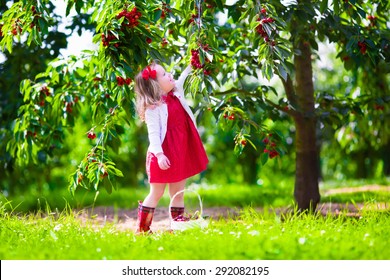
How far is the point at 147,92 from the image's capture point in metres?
4.00

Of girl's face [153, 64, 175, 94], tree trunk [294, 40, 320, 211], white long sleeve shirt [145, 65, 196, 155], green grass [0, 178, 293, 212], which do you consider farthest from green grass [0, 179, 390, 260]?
green grass [0, 178, 293, 212]

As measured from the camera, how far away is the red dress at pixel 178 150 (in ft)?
13.1

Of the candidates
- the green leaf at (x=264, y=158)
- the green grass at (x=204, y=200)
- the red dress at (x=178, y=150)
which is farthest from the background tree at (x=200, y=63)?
the green grass at (x=204, y=200)

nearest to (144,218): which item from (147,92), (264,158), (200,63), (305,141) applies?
(147,92)

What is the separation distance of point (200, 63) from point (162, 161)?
661 millimetres

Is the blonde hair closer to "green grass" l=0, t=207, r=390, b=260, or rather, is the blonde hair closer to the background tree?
the background tree

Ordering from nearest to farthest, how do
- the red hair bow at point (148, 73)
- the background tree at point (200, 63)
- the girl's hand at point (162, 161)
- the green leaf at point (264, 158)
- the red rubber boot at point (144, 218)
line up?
the background tree at point (200, 63)
the girl's hand at point (162, 161)
the red hair bow at point (148, 73)
the red rubber boot at point (144, 218)
the green leaf at point (264, 158)

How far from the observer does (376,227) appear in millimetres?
3875

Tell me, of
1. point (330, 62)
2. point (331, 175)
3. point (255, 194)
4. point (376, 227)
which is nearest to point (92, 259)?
point (376, 227)

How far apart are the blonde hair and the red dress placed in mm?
104

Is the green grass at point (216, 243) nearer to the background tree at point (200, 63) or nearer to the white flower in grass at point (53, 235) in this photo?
the white flower in grass at point (53, 235)

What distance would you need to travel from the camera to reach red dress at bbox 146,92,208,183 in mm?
3992

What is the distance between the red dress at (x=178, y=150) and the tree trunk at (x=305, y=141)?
1.60 metres
